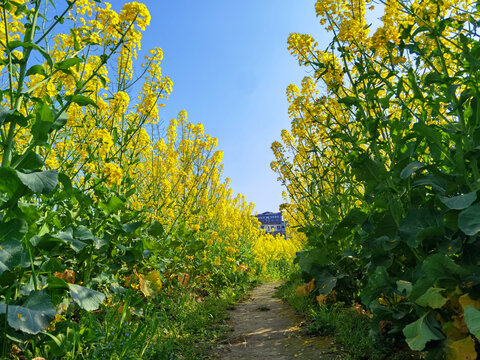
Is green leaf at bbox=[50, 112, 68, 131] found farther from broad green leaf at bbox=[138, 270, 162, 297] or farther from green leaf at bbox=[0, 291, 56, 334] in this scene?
broad green leaf at bbox=[138, 270, 162, 297]

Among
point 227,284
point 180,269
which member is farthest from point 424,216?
point 227,284

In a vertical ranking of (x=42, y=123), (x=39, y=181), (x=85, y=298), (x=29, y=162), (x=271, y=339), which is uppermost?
(x=42, y=123)

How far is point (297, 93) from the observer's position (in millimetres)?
4258

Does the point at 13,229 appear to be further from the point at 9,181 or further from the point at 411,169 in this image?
the point at 411,169

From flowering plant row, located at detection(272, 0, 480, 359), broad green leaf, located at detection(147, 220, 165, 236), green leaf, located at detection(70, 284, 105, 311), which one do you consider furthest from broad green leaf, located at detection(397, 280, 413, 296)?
broad green leaf, located at detection(147, 220, 165, 236)

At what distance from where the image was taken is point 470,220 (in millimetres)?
1679

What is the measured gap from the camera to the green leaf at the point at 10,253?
1.83 m

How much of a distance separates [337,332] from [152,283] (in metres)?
1.95

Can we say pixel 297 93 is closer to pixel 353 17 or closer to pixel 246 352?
pixel 353 17

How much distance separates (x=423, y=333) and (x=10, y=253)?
7.44 ft

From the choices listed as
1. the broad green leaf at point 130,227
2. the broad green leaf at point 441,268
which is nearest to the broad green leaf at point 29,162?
the broad green leaf at point 130,227

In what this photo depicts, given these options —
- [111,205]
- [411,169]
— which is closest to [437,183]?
[411,169]

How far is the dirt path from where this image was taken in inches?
118

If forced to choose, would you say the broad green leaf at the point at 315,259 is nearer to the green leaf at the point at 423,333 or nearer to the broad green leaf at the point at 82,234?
the green leaf at the point at 423,333
